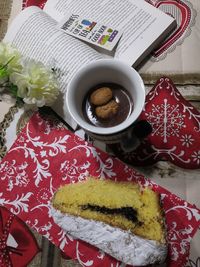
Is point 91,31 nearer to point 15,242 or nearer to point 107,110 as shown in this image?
point 107,110

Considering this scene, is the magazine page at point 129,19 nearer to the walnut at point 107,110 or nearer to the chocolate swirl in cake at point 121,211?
the walnut at point 107,110

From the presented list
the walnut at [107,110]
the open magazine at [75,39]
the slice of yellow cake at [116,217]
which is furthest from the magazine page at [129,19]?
the slice of yellow cake at [116,217]

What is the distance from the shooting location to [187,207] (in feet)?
1.65

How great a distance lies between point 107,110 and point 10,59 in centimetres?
18

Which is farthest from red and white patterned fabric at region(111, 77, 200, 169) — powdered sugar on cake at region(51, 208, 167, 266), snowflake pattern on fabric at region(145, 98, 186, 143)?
powdered sugar on cake at region(51, 208, 167, 266)

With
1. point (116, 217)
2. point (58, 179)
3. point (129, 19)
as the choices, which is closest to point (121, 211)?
point (116, 217)

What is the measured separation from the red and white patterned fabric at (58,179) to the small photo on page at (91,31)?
0.16 meters

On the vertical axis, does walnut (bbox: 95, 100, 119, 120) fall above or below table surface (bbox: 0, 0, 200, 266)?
above

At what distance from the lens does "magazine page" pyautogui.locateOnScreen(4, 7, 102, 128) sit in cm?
58

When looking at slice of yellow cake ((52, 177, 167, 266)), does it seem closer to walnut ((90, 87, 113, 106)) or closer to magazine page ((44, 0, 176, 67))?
walnut ((90, 87, 113, 106))

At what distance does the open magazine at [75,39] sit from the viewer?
0.58 metres

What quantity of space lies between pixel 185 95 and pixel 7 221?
0.34 m

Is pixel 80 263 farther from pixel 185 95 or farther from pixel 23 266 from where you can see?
pixel 185 95

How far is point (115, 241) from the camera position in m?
0.48
